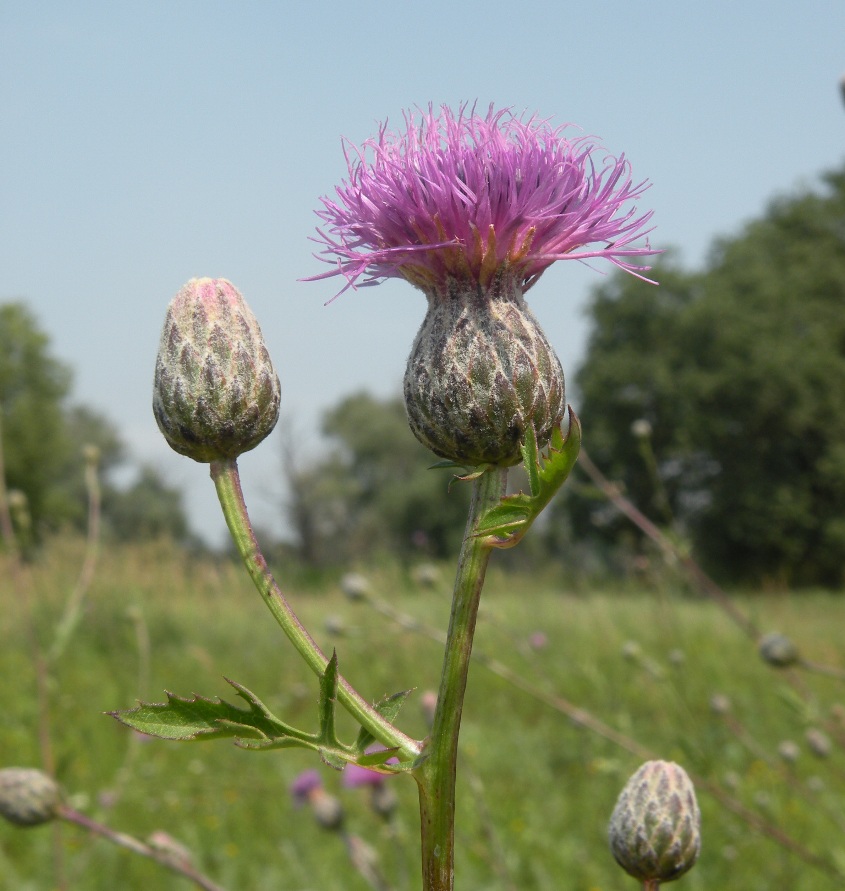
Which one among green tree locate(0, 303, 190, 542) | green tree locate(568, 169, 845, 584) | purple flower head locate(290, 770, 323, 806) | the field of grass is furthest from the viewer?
green tree locate(0, 303, 190, 542)

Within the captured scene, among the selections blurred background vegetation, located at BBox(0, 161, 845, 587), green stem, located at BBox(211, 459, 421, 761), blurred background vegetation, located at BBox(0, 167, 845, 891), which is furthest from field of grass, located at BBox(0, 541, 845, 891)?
blurred background vegetation, located at BBox(0, 161, 845, 587)

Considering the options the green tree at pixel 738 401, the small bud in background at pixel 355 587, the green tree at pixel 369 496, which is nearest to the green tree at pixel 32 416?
the green tree at pixel 369 496

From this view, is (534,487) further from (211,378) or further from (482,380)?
(211,378)

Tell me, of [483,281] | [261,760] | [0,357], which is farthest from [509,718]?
[0,357]

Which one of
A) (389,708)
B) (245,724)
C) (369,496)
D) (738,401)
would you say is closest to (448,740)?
(389,708)

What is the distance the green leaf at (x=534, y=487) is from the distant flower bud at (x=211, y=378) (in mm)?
357

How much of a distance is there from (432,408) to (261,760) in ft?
19.5

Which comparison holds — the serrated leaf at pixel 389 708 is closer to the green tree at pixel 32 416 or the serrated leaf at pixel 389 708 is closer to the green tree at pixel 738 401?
the green tree at pixel 738 401

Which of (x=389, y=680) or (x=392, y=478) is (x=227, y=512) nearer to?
(x=389, y=680)

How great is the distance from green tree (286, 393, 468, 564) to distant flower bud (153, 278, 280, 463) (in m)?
35.2

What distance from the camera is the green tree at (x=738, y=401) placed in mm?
32156

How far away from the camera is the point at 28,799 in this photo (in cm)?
192

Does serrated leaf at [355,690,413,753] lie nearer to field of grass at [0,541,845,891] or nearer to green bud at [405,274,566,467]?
green bud at [405,274,566,467]

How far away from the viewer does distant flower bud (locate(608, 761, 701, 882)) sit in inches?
48.4
